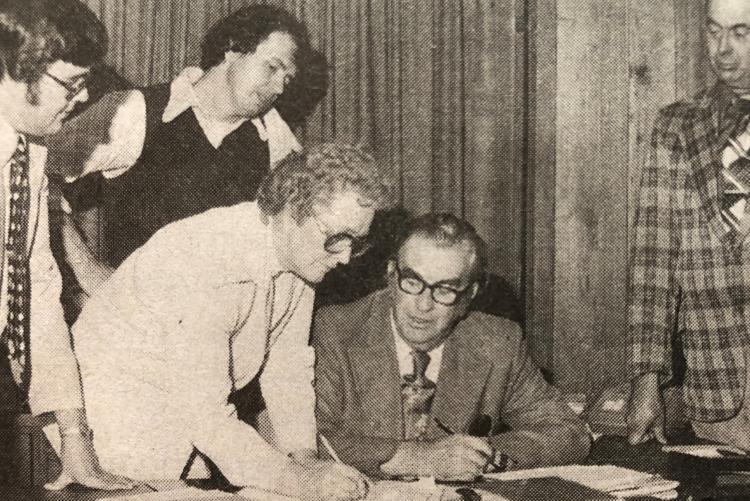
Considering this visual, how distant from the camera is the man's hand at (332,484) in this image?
1.54 m

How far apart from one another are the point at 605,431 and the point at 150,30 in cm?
138

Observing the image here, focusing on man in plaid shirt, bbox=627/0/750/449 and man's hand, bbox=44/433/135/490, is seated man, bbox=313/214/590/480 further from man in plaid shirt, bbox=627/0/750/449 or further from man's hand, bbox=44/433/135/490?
man's hand, bbox=44/433/135/490

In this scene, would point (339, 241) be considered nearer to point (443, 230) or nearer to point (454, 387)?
point (443, 230)

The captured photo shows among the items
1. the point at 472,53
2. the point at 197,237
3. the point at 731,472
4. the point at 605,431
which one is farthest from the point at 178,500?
the point at 472,53

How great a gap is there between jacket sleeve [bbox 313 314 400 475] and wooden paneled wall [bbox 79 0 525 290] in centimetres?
57

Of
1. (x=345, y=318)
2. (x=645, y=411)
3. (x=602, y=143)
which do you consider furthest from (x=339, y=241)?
(x=602, y=143)

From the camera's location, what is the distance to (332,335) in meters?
2.11

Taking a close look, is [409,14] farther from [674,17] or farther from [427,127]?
[674,17]

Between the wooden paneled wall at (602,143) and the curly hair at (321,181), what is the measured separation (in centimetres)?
99

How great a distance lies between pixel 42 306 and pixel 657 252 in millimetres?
1357

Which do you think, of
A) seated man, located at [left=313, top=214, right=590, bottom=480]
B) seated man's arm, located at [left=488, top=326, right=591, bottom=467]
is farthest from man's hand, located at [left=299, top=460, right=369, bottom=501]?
seated man's arm, located at [left=488, top=326, right=591, bottom=467]

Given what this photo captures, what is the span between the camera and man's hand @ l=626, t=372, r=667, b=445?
6.83 feet

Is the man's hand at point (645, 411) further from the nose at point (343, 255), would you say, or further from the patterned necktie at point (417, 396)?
the nose at point (343, 255)

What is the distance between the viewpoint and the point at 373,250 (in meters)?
2.58
